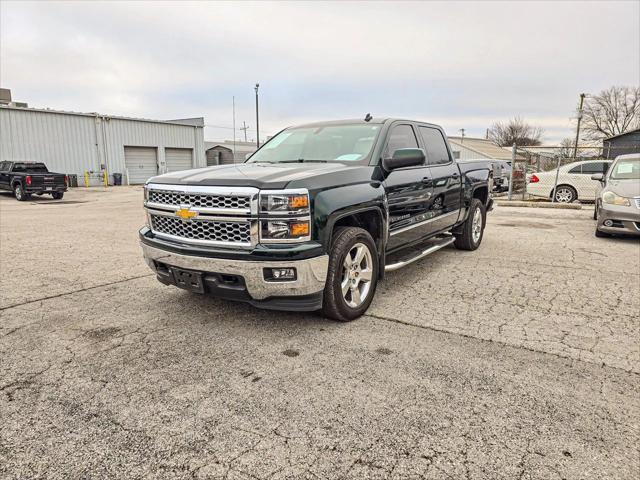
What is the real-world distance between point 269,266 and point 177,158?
112ft

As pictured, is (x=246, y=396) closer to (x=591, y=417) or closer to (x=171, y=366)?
(x=171, y=366)

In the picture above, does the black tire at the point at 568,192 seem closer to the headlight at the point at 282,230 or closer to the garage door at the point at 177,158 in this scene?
the headlight at the point at 282,230

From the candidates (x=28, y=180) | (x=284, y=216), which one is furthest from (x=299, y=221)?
(x=28, y=180)

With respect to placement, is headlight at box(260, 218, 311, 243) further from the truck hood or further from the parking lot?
the parking lot

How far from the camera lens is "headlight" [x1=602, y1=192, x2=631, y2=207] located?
7.66 metres

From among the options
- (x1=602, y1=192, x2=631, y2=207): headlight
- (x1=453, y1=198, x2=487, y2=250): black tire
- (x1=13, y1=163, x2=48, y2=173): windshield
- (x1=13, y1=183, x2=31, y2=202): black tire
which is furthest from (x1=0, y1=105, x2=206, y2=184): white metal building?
(x1=602, y1=192, x2=631, y2=207): headlight

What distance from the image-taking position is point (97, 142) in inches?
1148

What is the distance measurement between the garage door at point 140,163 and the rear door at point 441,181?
2944 centimetres

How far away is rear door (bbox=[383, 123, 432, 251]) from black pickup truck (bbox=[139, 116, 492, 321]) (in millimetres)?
15

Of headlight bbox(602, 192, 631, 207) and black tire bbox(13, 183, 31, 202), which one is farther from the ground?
headlight bbox(602, 192, 631, 207)

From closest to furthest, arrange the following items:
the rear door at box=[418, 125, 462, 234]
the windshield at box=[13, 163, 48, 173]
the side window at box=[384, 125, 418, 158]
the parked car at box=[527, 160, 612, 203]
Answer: the side window at box=[384, 125, 418, 158], the rear door at box=[418, 125, 462, 234], the parked car at box=[527, 160, 612, 203], the windshield at box=[13, 163, 48, 173]

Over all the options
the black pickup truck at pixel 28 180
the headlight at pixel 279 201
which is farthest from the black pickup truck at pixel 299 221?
the black pickup truck at pixel 28 180

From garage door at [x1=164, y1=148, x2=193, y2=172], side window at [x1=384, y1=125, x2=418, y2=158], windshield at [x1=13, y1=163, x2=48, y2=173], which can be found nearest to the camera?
side window at [x1=384, y1=125, x2=418, y2=158]

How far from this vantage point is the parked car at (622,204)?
7.54 m
